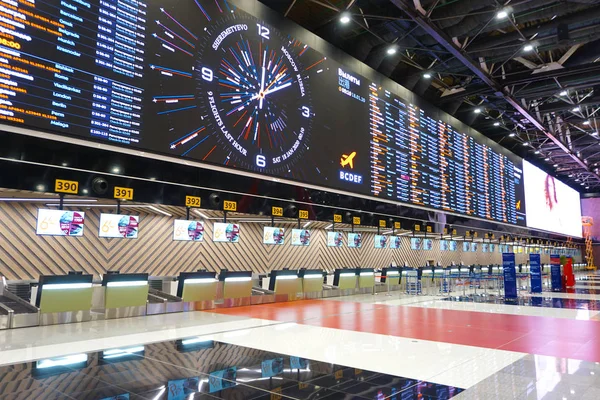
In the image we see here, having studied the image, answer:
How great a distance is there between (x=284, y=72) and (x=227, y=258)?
28.4ft

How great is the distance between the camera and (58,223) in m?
6.88

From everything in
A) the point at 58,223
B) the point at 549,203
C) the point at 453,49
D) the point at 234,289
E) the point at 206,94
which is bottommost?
the point at 234,289

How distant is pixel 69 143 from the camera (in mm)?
6660

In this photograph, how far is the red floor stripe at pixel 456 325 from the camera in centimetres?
584

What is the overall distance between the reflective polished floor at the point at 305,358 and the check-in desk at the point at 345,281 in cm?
482

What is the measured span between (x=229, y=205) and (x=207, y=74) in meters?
2.84

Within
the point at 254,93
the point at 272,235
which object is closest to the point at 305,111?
the point at 254,93

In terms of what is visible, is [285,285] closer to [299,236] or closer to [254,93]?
[299,236]

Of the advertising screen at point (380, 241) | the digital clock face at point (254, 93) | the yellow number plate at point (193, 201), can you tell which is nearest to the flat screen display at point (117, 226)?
the yellow number plate at point (193, 201)

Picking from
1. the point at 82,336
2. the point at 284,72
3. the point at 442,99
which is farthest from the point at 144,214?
the point at 442,99

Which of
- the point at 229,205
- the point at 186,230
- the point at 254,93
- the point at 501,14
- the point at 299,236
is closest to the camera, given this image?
the point at 186,230

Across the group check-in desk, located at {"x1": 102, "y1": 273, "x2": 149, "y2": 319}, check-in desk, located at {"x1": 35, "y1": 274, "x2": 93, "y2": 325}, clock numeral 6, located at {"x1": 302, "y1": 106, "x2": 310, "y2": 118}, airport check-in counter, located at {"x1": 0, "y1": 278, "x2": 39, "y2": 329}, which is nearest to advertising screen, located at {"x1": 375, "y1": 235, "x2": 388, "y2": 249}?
clock numeral 6, located at {"x1": 302, "y1": 106, "x2": 310, "y2": 118}

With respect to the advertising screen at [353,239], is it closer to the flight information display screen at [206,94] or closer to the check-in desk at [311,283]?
the check-in desk at [311,283]

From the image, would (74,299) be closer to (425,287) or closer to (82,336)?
(82,336)
